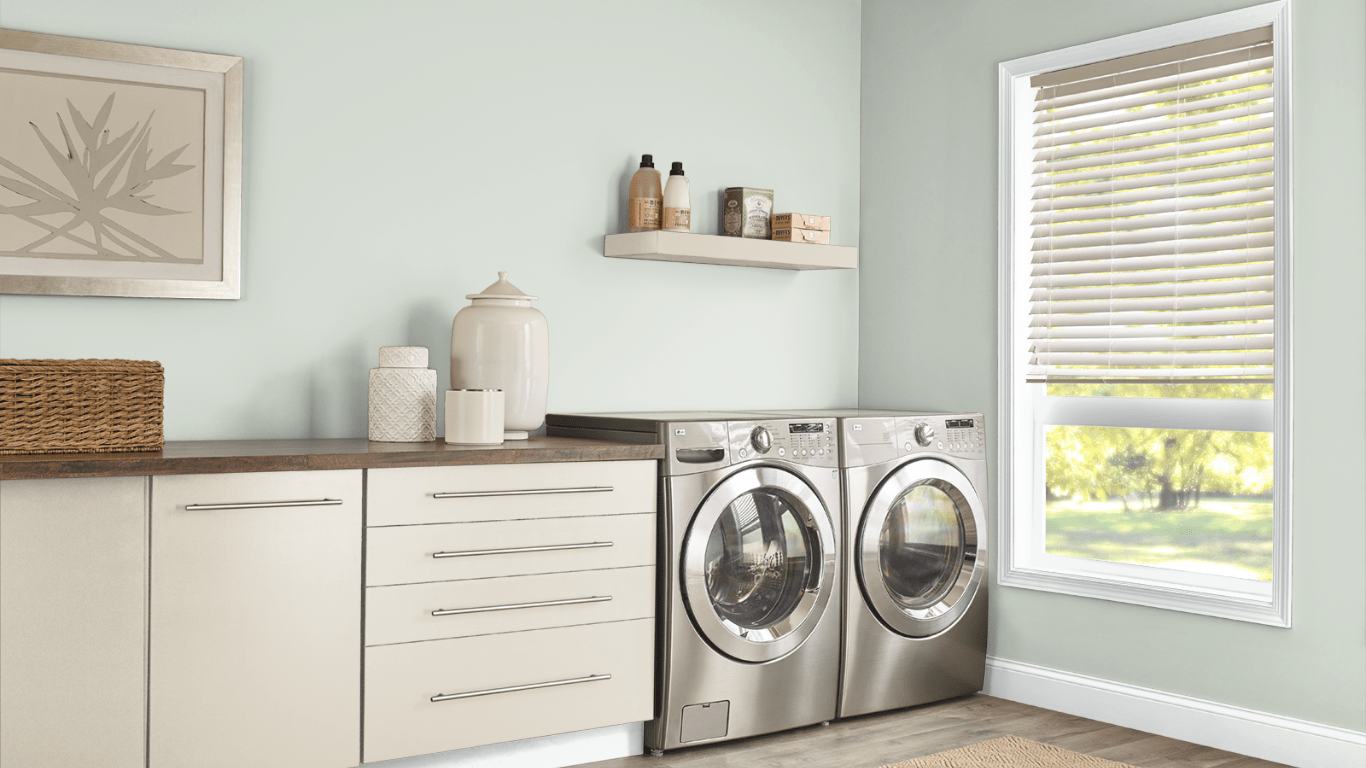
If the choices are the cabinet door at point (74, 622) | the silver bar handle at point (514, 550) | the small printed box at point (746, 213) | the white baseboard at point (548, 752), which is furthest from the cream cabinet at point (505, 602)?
the small printed box at point (746, 213)

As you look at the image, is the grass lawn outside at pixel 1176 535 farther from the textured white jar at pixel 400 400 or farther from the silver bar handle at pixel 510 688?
the textured white jar at pixel 400 400

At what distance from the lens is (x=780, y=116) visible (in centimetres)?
366

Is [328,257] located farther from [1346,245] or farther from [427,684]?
[1346,245]

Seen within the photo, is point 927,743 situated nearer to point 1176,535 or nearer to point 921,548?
point 921,548

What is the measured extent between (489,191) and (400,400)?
703mm

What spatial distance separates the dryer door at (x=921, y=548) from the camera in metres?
3.05

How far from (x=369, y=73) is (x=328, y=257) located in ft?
1.65

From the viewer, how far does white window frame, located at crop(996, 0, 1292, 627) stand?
276cm

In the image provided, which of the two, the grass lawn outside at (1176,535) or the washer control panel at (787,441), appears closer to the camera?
the washer control panel at (787,441)

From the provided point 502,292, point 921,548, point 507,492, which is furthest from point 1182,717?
point 502,292

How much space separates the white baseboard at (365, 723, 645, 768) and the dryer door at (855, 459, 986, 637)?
0.78 metres

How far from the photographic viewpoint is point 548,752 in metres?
2.66

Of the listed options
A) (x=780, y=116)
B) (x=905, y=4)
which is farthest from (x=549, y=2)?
(x=905, y=4)

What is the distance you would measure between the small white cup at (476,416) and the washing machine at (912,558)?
0.92 m
